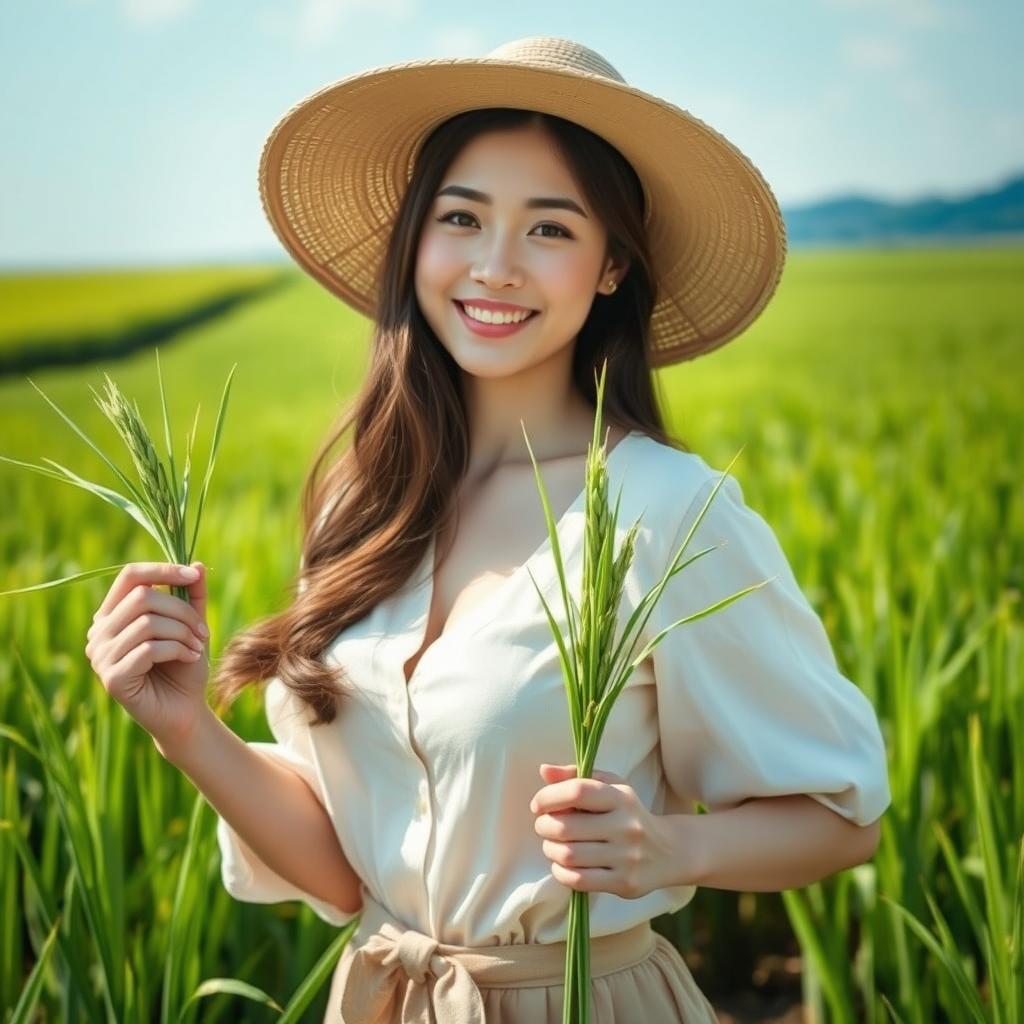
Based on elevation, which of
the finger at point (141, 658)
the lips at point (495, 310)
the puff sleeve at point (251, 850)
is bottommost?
the puff sleeve at point (251, 850)

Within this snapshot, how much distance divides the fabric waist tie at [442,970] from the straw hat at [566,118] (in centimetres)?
72

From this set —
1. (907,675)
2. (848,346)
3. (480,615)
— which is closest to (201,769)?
(480,615)

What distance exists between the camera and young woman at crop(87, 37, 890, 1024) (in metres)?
→ 1.31

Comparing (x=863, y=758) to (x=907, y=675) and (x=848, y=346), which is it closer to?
(x=907, y=675)

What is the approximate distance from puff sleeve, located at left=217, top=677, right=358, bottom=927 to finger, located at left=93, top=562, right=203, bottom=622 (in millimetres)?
331

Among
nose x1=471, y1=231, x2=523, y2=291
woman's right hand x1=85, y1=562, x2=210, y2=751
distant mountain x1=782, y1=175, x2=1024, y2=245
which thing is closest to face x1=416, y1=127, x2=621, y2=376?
nose x1=471, y1=231, x2=523, y2=291

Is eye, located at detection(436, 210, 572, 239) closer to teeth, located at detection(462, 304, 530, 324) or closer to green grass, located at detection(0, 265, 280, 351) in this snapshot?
teeth, located at detection(462, 304, 530, 324)

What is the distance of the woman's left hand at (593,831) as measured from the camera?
1054mm

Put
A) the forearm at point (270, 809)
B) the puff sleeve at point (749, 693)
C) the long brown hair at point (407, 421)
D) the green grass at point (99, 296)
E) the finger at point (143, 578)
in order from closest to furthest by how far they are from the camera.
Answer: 1. the finger at point (143, 578)
2. the puff sleeve at point (749, 693)
3. the forearm at point (270, 809)
4. the long brown hair at point (407, 421)
5. the green grass at point (99, 296)

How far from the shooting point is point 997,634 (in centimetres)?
232

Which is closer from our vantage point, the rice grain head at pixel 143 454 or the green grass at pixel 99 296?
the rice grain head at pixel 143 454

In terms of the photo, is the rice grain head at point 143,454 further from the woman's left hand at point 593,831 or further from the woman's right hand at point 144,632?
the woman's left hand at point 593,831

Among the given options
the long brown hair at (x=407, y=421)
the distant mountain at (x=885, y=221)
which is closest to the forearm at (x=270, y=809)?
the long brown hair at (x=407, y=421)

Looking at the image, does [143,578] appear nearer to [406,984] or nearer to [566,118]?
[406,984]
